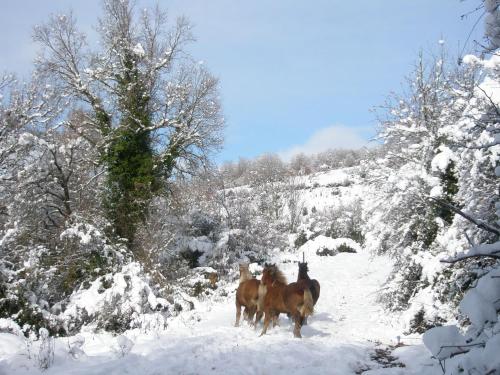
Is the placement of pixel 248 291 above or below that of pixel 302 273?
below

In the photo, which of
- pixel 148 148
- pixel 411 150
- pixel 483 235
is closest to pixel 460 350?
pixel 483 235

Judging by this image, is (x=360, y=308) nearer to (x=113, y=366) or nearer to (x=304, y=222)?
(x=113, y=366)

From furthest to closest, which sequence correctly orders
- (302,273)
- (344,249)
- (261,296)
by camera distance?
(344,249) → (302,273) → (261,296)

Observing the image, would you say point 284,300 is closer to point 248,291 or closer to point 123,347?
point 248,291

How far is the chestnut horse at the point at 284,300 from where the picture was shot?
7.95 metres

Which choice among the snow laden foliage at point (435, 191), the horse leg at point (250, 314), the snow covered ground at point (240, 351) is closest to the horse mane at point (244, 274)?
the horse leg at point (250, 314)

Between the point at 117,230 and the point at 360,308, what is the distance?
9425 millimetres

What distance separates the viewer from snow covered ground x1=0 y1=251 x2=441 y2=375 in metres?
6.14

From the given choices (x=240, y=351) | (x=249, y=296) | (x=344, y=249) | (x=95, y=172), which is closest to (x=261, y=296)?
(x=249, y=296)

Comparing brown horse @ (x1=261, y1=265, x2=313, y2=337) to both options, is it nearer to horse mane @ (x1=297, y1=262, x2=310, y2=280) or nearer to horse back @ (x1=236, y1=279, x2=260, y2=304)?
horse back @ (x1=236, y1=279, x2=260, y2=304)

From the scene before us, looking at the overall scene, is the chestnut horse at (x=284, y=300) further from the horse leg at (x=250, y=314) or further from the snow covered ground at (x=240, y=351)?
the horse leg at (x=250, y=314)

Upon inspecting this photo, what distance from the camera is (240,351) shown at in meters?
7.02

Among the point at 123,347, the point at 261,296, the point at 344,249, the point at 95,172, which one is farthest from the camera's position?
the point at 344,249

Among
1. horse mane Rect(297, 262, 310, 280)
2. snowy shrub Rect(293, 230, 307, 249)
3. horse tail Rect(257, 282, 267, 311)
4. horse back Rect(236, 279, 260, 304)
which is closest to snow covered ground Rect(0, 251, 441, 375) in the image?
horse tail Rect(257, 282, 267, 311)
